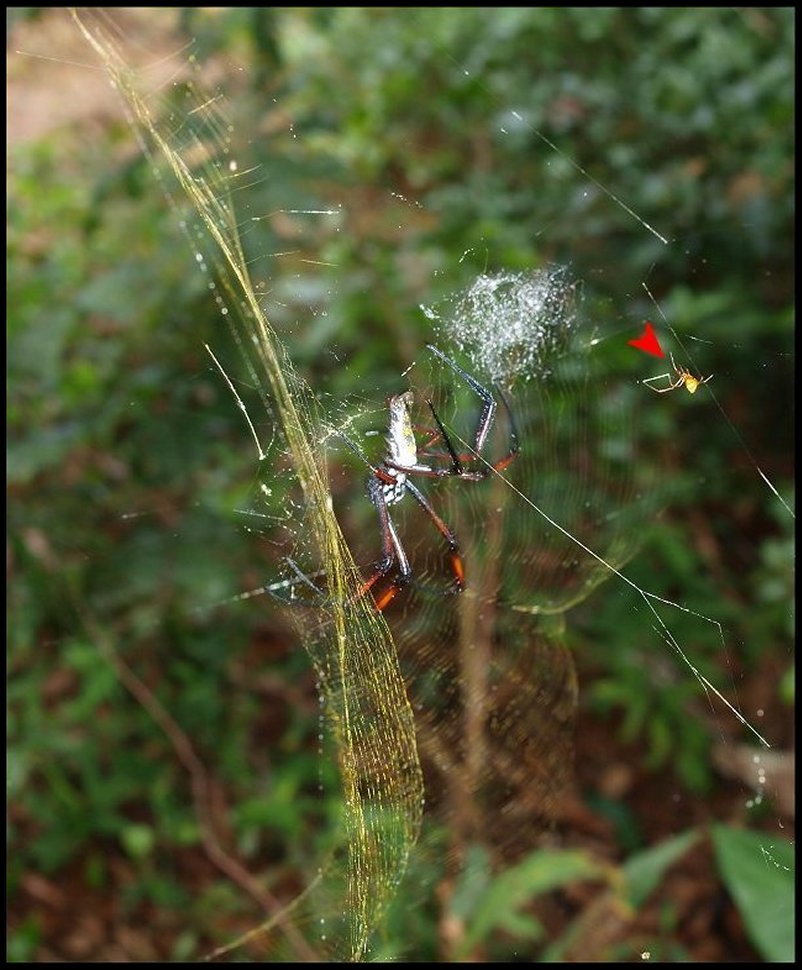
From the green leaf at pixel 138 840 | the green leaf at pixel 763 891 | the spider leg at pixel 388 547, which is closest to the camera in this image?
the spider leg at pixel 388 547

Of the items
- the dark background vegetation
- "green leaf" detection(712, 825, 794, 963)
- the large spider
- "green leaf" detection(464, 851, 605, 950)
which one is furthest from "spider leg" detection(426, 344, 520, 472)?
"green leaf" detection(464, 851, 605, 950)

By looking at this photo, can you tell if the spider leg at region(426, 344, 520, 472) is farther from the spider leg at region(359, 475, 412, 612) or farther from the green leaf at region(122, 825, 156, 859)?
the green leaf at region(122, 825, 156, 859)

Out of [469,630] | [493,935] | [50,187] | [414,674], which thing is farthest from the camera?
[50,187]

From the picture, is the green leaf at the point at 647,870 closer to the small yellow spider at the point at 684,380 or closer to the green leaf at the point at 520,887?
the green leaf at the point at 520,887

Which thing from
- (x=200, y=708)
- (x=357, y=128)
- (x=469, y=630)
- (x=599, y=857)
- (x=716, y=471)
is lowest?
(x=599, y=857)

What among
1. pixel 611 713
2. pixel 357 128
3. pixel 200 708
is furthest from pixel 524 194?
pixel 200 708

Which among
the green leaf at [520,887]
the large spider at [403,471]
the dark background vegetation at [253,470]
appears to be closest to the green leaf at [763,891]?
the dark background vegetation at [253,470]

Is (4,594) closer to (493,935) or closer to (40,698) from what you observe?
(40,698)
